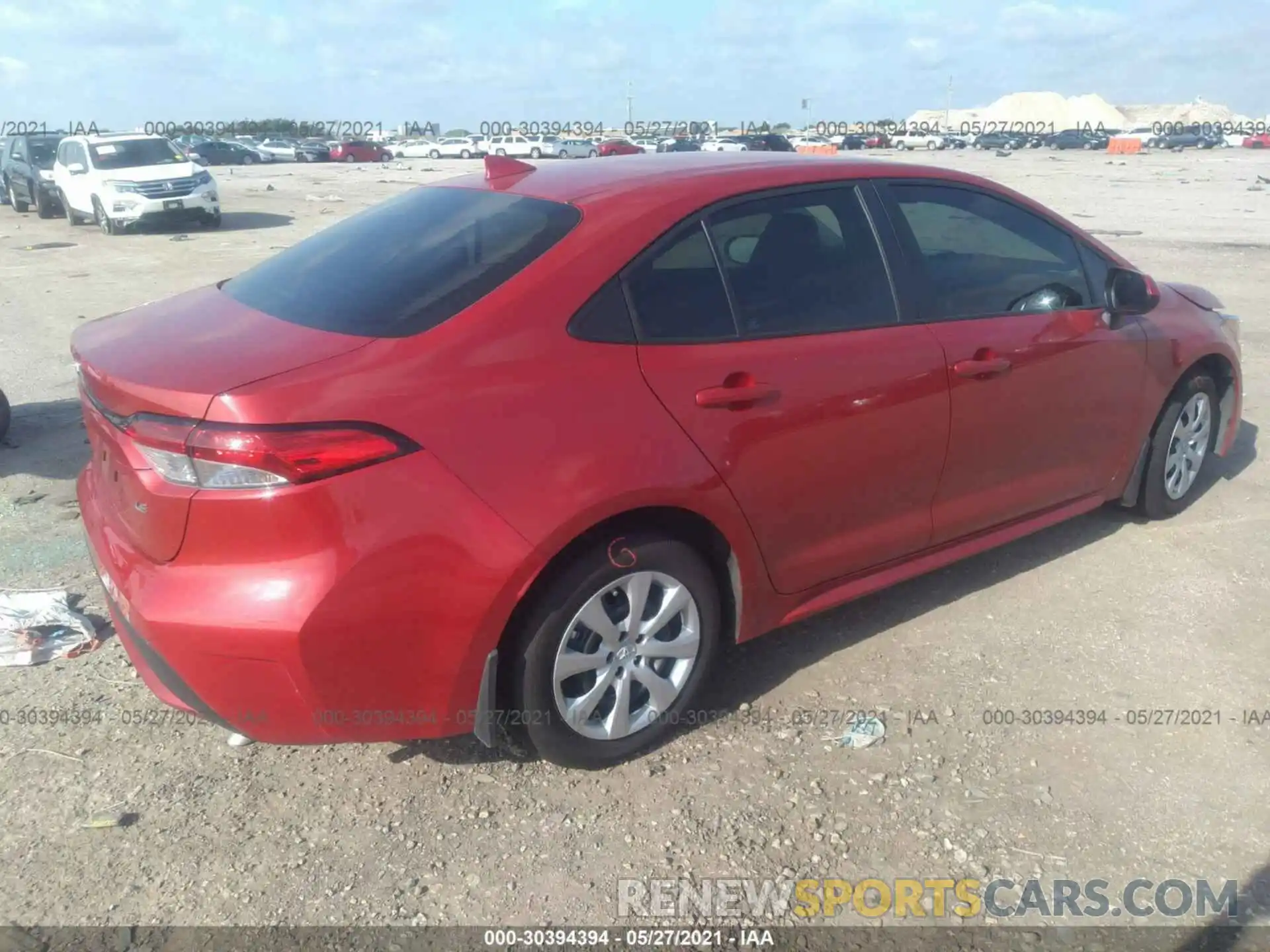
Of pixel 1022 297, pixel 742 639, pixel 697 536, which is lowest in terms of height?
pixel 742 639

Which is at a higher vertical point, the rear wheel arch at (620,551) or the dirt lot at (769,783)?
the rear wheel arch at (620,551)

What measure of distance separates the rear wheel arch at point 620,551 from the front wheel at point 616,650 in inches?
0.8

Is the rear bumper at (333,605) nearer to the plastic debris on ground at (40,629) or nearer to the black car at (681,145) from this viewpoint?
the plastic debris on ground at (40,629)

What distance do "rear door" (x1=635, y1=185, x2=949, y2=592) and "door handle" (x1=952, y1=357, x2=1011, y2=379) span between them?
0.10 m

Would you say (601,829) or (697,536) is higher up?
(697,536)

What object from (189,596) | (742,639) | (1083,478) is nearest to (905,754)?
(742,639)

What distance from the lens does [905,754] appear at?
3.30 metres

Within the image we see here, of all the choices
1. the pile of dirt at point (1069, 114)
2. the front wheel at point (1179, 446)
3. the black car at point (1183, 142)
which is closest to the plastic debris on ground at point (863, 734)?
the front wheel at point (1179, 446)

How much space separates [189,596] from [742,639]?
1.72m

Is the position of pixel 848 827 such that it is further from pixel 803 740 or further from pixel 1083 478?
pixel 1083 478

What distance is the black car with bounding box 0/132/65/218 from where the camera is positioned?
2186 centimetres

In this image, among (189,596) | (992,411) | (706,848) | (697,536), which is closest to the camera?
(189,596)

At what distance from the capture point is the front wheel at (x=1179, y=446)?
4.75 m

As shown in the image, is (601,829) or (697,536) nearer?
(601,829)
